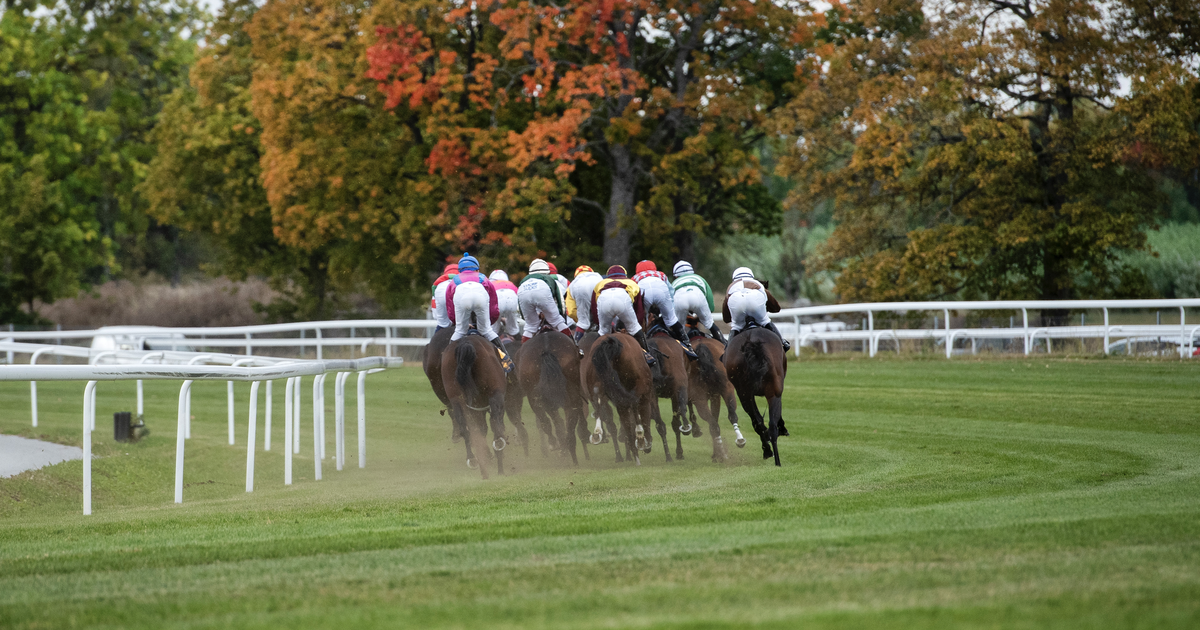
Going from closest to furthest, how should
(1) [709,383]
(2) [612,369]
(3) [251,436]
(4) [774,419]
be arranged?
(3) [251,436] < (4) [774,419] < (2) [612,369] < (1) [709,383]

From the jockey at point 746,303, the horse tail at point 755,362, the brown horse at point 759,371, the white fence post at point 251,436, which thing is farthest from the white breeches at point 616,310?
the white fence post at point 251,436

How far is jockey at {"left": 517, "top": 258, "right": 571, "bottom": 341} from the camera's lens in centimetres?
1180

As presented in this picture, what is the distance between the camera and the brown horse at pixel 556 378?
1166 centimetres

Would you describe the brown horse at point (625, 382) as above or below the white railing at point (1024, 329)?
below

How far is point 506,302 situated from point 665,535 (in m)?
5.79

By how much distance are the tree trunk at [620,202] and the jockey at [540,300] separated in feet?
43.0

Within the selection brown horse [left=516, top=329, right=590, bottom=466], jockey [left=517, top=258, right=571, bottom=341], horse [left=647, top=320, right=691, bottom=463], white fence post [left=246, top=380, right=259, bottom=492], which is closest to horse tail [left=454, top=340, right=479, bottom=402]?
brown horse [left=516, top=329, right=590, bottom=466]

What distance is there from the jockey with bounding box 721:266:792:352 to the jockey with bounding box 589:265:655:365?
0.83 m

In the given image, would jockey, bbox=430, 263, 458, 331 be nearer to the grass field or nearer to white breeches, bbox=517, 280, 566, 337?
white breeches, bbox=517, 280, 566, 337

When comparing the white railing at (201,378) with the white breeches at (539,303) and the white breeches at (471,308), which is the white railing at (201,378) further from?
the white breeches at (539,303)

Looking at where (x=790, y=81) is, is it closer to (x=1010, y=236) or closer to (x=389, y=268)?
(x=1010, y=236)

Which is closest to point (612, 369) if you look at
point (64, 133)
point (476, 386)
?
point (476, 386)

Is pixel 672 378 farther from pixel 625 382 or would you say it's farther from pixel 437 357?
pixel 437 357

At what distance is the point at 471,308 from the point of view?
10.9 m
